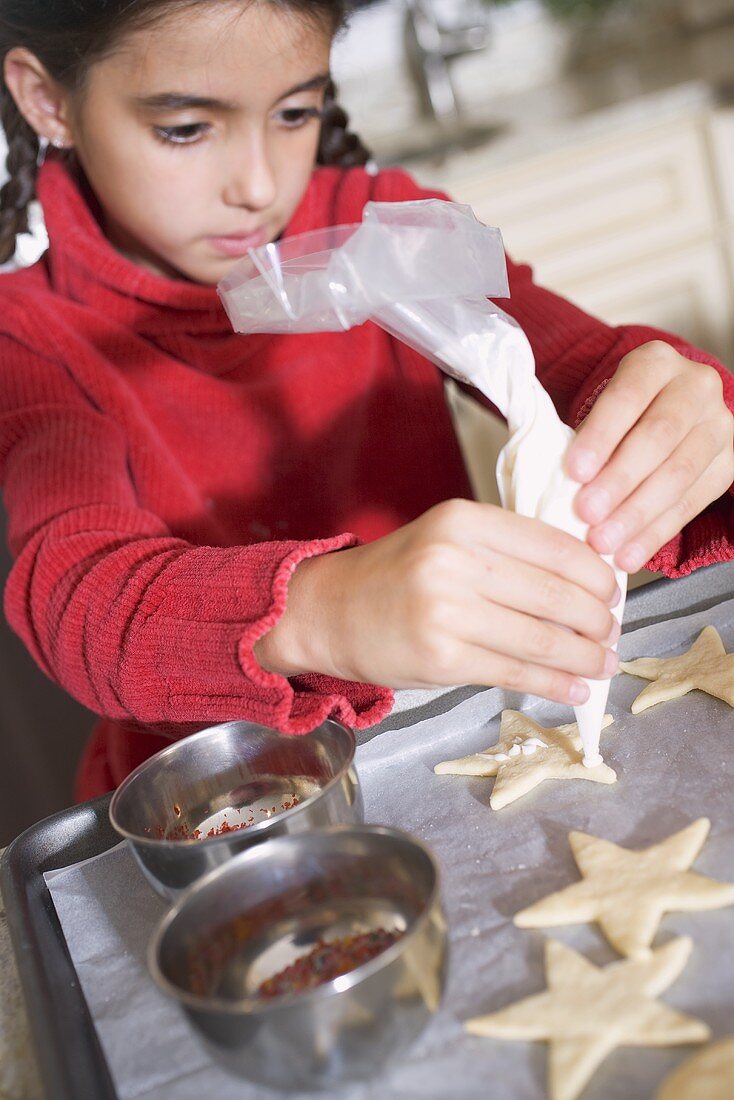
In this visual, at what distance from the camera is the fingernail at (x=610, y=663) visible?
1.87ft

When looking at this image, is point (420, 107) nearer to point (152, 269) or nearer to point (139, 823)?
point (152, 269)

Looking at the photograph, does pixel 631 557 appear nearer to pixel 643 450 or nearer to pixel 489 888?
pixel 643 450

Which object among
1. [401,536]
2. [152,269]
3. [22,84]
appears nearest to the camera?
[401,536]

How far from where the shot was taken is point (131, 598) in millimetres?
663

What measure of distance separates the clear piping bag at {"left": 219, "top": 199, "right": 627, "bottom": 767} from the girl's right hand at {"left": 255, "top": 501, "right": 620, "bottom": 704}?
0.17 feet

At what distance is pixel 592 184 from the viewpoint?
1784mm

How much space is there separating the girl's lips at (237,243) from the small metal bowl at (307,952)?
57cm

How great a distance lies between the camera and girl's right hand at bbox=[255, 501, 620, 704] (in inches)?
20.8

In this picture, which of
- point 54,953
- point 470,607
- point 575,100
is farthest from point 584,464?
Result: point 575,100

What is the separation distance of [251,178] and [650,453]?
0.40 meters

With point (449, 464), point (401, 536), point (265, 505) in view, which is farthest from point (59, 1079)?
point (449, 464)

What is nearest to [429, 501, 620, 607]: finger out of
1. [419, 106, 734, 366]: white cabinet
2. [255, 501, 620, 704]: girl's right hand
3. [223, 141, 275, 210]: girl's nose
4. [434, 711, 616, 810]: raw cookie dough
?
[255, 501, 620, 704]: girl's right hand

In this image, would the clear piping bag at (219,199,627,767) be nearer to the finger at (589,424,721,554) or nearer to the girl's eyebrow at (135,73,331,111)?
the finger at (589,424,721,554)

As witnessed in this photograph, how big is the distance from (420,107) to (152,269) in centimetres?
144
